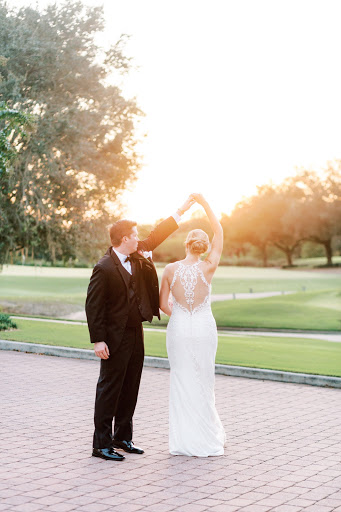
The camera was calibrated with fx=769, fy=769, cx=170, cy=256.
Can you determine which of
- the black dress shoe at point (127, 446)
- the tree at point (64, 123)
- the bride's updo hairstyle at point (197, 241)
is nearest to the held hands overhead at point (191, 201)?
the bride's updo hairstyle at point (197, 241)

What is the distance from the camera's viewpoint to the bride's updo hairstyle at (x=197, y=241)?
23.1ft

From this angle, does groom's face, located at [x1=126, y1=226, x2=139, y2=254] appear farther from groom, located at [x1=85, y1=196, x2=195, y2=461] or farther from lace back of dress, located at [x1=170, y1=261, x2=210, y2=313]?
lace back of dress, located at [x1=170, y1=261, x2=210, y2=313]

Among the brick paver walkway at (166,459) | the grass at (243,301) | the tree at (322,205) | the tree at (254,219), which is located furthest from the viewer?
the tree at (254,219)

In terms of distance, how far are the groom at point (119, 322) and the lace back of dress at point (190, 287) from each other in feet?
0.82

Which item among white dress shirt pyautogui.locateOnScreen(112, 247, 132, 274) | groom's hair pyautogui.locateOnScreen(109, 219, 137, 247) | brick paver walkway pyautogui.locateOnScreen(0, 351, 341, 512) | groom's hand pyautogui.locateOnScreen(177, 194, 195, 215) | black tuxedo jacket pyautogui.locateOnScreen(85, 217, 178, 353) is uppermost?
groom's hand pyautogui.locateOnScreen(177, 194, 195, 215)

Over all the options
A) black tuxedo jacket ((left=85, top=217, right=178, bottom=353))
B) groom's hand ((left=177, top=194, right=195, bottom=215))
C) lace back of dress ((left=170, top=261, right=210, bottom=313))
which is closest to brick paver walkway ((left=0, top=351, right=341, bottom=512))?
black tuxedo jacket ((left=85, top=217, right=178, bottom=353))

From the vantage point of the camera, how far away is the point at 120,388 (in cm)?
675

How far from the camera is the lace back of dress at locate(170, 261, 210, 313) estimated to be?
279 inches

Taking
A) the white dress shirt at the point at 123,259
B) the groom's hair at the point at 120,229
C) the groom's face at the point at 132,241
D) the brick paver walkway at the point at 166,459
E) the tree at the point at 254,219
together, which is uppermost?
the tree at the point at 254,219

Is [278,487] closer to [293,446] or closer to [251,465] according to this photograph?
[251,465]

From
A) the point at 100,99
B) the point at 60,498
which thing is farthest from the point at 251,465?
the point at 100,99

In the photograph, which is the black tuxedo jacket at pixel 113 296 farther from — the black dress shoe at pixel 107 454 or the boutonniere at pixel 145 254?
the black dress shoe at pixel 107 454

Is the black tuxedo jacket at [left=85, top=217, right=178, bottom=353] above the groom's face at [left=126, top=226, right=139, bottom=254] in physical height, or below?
below

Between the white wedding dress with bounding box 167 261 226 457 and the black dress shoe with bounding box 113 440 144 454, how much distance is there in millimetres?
300
